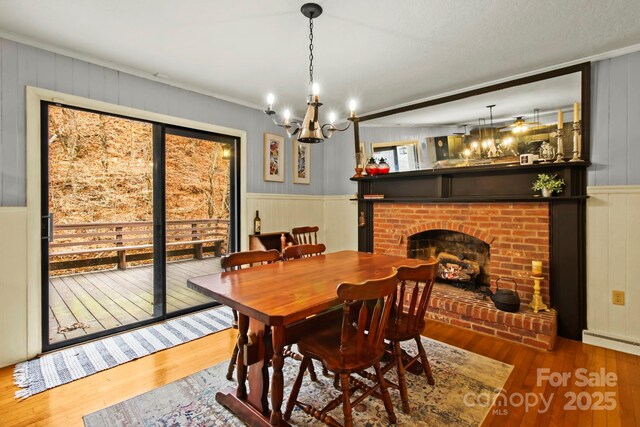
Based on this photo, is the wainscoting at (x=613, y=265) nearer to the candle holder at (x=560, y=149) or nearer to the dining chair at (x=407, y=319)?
the candle holder at (x=560, y=149)

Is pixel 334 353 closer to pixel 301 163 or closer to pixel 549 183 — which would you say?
pixel 549 183

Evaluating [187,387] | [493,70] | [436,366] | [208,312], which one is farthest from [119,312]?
[493,70]

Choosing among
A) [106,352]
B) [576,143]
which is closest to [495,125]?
[576,143]

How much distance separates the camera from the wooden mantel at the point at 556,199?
2676 millimetres

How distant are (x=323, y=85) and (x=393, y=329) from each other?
2.53 metres

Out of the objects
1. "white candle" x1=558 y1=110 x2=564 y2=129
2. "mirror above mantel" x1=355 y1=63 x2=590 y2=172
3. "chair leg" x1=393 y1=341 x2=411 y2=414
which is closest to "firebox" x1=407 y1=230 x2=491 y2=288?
Answer: "mirror above mantel" x1=355 y1=63 x2=590 y2=172

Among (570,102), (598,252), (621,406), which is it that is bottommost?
(621,406)

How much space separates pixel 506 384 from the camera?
6.79ft

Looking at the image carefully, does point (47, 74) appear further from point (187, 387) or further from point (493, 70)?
point (493, 70)

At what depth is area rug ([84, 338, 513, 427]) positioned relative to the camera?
1.72 metres

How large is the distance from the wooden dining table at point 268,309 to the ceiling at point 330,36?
1716 millimetres

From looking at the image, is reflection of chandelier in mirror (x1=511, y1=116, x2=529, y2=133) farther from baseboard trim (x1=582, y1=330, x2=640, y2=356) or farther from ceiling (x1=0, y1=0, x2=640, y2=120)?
baseboard trim (x1=582, y1=330, x2=640, y2=356)

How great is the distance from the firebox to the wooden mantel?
54cm

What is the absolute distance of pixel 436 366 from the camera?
2.30m
